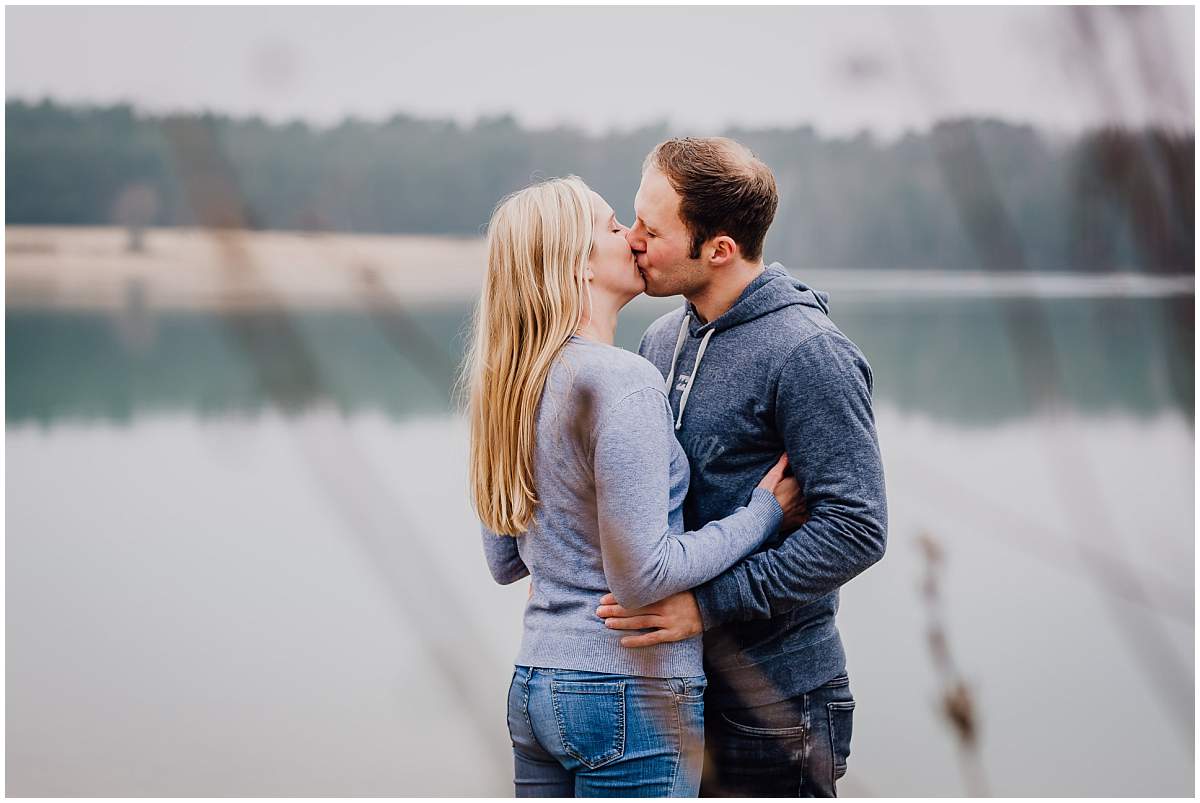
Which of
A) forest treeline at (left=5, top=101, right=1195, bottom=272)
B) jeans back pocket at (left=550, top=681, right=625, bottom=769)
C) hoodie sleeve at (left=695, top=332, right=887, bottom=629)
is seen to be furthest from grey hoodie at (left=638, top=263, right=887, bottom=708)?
forest treeline at (left=5, top=101, right=1195, bottom=272)

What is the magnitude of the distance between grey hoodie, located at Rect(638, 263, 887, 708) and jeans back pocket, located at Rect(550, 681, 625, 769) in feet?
0.40

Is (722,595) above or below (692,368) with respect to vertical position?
below

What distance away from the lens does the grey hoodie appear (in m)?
1.05

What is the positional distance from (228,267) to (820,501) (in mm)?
925

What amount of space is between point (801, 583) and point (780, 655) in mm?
132

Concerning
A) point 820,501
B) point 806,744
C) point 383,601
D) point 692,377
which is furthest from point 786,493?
point 383,601

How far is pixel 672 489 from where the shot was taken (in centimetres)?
107

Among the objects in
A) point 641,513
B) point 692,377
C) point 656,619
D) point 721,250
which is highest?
point 721,250

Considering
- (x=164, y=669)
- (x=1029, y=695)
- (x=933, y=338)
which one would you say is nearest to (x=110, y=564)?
(x=164, y=669)

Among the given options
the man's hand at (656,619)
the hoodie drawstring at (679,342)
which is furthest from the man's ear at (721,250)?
the man's hand at (656,619)

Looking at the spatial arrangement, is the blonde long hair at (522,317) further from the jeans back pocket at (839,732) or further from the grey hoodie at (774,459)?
the jeans back pocket at (839,732)

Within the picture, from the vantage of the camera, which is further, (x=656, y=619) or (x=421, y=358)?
(x=656, y=619)

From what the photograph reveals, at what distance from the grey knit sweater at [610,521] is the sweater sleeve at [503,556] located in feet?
0.29

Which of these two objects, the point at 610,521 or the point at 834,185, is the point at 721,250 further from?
the point at 834,185
